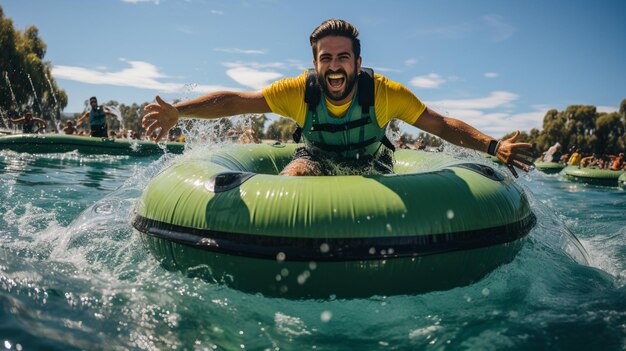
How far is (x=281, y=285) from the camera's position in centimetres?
268

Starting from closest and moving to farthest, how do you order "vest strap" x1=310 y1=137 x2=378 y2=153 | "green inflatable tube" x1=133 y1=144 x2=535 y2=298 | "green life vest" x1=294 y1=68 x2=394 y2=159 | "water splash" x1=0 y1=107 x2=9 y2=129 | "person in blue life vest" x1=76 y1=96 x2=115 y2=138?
1. "green inflatable tube" x1=133 y1=144 x2=535 y2=298
2. "green life vest" x1=294 y1=68 x2=394 y2=159
3. "vest strap" x1=310 y1=137 x2=378 y2=153
4. "person in blue life vest" x1=76 y1=96 x2=115 y2=138
5. "water splash" x1=0 y1=107 x2=9 y2=129

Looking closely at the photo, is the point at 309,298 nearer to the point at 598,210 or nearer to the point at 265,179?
the point at 265,179

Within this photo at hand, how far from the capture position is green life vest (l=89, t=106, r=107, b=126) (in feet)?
47.5

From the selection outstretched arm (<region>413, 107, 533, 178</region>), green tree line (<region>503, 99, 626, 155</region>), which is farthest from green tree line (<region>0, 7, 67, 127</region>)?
green tree line (<region>503, 99, 626, 155</region>)

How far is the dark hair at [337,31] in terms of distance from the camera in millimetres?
3371

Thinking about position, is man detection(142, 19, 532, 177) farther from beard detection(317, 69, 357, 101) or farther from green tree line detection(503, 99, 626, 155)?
green tree line detection(503, 99, 626, 155)

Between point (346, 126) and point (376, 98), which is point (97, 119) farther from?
point (376, 98)

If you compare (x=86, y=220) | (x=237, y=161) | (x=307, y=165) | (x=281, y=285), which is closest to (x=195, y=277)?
(x=281, y=285)

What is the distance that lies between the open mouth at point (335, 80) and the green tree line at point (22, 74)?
3220cm

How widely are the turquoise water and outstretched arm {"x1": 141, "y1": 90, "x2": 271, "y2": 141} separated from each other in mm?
987

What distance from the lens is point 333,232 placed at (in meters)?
2.55

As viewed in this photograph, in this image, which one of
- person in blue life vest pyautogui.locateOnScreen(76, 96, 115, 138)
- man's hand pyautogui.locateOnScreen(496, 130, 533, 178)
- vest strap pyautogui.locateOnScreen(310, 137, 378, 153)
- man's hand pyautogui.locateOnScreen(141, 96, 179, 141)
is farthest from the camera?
person in blue life vest pyautogui.locateOnScreen(76, 96, 115, 138)

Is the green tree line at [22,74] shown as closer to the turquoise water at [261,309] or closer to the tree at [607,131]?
the turquoise water at [261,309]

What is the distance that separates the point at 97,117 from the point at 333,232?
46.0 ft
